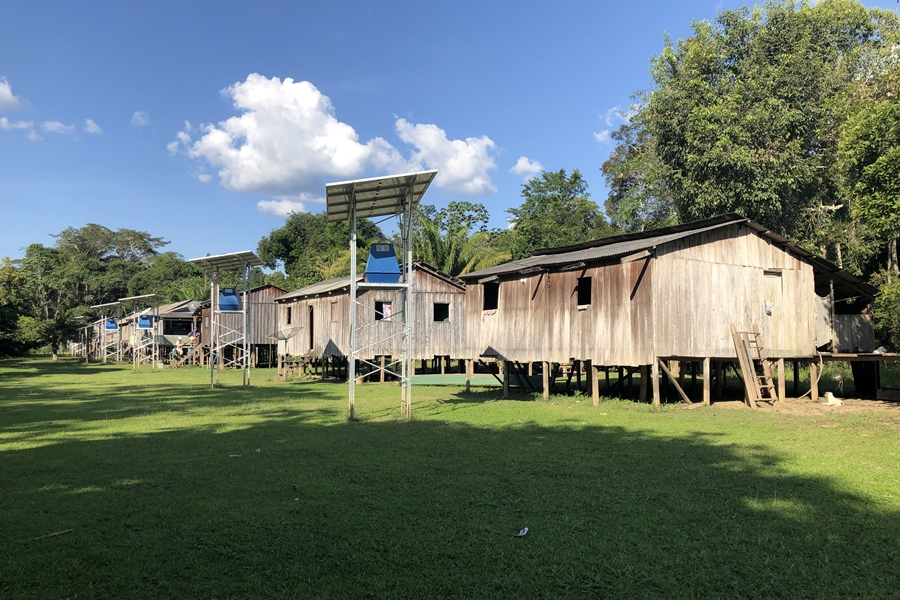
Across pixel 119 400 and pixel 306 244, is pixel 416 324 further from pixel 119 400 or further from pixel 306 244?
pixel 306 244

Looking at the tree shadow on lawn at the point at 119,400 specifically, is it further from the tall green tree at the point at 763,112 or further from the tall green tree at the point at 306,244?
the tall green tree at the point at 306,244

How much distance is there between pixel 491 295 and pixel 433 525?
15950 millimetres

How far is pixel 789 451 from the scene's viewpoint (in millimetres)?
10062

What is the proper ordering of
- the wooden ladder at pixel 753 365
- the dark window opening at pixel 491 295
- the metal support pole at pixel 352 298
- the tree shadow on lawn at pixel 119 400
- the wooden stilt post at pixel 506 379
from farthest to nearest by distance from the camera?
1. the dark window opening at pixel 491 295
2. the wooden stilt post at pixel 506 379
3. the wooden ladder at pixel 753 365
4. the tree shadow on lawn at pixel 119 400
5. the metal support pole at pixel 352 298

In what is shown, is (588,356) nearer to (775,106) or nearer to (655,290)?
(655,290)

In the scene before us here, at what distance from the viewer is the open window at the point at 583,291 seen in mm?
18359

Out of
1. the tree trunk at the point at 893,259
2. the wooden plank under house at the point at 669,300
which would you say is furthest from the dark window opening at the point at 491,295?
the tree trunk at the point at 893,259

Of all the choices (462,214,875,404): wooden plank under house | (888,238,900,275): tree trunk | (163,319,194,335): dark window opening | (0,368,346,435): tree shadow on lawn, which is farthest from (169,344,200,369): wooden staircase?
(888,238,900,275): tree trunk

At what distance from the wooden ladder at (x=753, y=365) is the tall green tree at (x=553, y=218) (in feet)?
76.4

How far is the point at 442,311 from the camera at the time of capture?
93.0 ft

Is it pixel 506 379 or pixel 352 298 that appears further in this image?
pixel 506 379

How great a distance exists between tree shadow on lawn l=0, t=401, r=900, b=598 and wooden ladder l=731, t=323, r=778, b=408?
734 cm

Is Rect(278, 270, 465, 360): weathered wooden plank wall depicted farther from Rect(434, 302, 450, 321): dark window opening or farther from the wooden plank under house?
the wooden plank under house

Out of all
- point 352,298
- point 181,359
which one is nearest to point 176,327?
point 181,359
